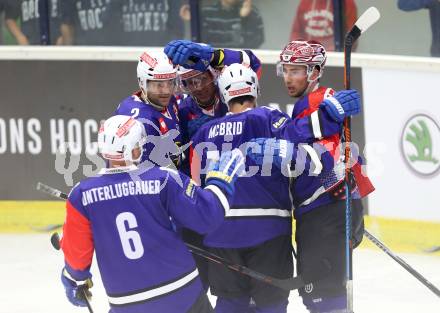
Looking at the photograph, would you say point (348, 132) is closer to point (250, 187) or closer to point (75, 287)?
point (250, 187)

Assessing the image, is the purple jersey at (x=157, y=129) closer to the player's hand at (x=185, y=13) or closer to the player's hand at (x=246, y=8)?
the player's hand at (x=246, y=8)

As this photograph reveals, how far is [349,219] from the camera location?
4539 mm

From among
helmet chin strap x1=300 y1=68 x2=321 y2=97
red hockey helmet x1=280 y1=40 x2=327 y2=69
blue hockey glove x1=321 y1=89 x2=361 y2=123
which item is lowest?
blue hockey glove x1=321 y1=89 x2=361 y2=123

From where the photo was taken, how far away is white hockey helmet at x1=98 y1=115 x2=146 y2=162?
154 inches

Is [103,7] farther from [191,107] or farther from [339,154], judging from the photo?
[339,154]

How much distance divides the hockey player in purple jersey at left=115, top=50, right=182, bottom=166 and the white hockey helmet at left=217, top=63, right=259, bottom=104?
12.0 inches

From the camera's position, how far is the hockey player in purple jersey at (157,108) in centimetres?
485

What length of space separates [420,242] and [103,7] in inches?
111

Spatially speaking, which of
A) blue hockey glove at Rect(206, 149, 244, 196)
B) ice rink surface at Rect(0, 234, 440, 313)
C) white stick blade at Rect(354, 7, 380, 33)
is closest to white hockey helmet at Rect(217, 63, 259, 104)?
white stick blade at Rect(354, 7, 380, 33)

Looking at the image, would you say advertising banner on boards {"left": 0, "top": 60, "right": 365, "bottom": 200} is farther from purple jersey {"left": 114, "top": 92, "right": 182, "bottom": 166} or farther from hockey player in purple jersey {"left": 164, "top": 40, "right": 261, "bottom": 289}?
purple jersey {"left": 114, "top": 92, "right": 182, "bottom": 166}

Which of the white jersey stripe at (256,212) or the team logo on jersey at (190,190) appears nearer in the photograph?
the team logo on jersey at (190,190)

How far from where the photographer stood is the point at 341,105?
4305 millimetres

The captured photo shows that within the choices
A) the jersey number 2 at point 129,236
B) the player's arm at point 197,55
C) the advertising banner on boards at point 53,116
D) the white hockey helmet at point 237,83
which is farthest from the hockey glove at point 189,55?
the advertising banner on boards at point 53,116

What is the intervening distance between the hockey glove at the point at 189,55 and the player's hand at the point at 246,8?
8.43 ft
